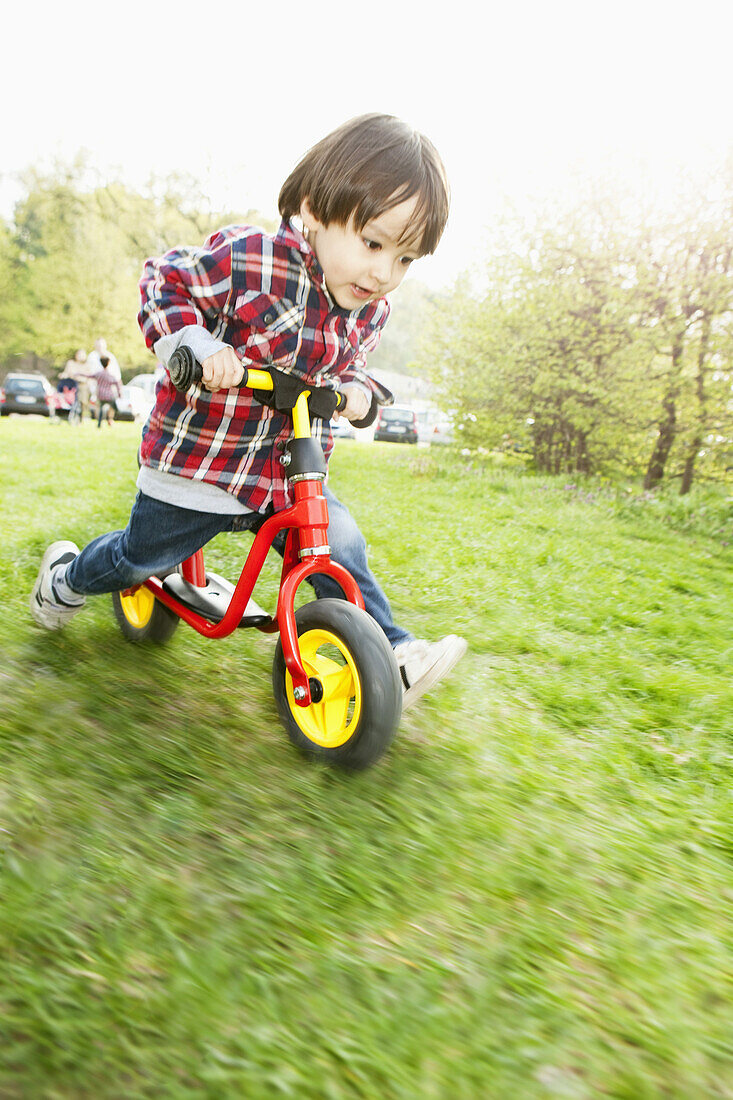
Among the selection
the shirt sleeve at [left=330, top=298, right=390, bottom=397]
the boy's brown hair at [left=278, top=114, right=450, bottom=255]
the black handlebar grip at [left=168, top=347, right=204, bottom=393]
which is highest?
the boy's brown hair at [left=278, top=114, right=450, bottom=255]

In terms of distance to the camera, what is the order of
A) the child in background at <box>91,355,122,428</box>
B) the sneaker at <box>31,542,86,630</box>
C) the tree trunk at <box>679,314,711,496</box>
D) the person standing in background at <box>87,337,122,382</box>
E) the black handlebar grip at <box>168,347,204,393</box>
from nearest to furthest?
the black handlebar grip at <box>168,347,204,393</box> < the sneaker at <box>31,542,86,630</box> < the tree trunk at <box>679,314,711,496</box> < the person standing in background at <box>87,337,122,382</box> < the child in background at <box>91,355,122,428</box>

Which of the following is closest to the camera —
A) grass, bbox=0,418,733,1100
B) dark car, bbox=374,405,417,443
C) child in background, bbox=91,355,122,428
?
grass, bbox=0,418,733,1100

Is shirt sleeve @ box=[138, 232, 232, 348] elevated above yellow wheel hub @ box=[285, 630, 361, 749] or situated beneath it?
elevated above

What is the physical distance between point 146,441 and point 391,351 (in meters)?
56.9

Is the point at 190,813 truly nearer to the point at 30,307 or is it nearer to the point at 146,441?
the point at 146,441

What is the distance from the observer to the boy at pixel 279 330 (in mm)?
2018

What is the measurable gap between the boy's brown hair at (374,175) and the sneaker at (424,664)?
3.70ft

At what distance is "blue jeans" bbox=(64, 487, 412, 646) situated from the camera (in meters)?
2.36

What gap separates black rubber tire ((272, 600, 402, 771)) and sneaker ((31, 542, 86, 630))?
1075 millimetres

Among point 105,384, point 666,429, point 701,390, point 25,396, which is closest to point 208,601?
point 701,390

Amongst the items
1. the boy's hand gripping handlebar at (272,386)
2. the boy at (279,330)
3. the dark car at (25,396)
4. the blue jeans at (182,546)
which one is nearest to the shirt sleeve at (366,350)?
the boy at (279,330)

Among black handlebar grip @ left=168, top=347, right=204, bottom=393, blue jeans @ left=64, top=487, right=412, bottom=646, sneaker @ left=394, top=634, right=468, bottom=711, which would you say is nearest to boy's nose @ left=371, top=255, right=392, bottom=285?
black handlebar grip @ left=168, top=347, right=204, bottom=393

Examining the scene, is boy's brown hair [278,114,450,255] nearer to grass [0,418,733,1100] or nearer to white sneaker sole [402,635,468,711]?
white sneaker sole [402,635,468,711]

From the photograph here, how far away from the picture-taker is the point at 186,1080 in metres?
1.19
